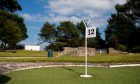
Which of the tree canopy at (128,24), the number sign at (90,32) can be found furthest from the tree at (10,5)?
the number sign at (90,32)

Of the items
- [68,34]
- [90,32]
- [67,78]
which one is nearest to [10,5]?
[90,32]

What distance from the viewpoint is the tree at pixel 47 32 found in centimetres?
10106

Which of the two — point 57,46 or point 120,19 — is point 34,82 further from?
point 57,46

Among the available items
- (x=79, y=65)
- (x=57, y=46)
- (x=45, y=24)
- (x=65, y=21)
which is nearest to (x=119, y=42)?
(x=57, y=46)

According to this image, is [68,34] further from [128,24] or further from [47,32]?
[128,24]

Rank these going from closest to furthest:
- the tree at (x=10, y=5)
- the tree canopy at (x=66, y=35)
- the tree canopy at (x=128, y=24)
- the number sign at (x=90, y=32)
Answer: the number sign at (x=90, y=32) < the tree at (x=10, y=5) < the tree canopy at (x=128, y=24) < the tree canopy at (x=66, y=35)

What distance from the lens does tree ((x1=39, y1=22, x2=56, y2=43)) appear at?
332 feet

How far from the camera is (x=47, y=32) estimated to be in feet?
332

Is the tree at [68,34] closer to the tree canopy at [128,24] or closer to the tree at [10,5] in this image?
the tree canopy at [128,24]

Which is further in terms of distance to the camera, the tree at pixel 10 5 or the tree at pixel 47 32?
the tree at pixel 47 32

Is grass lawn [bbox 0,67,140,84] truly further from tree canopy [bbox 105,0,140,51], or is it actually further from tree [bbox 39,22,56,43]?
tree [bbox 39,22,56,43]

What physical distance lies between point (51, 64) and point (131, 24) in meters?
46.5

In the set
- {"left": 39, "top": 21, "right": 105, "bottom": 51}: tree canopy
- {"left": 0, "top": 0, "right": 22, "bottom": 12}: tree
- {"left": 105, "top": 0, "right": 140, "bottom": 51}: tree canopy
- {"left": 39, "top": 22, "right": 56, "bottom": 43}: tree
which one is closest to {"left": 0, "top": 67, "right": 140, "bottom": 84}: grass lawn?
{"left": 0, "top": 0, "right": 22, "bottom": 12}: tree

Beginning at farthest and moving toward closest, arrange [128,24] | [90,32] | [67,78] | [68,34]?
[68,34], [128,24], [90,32], [67,78]
